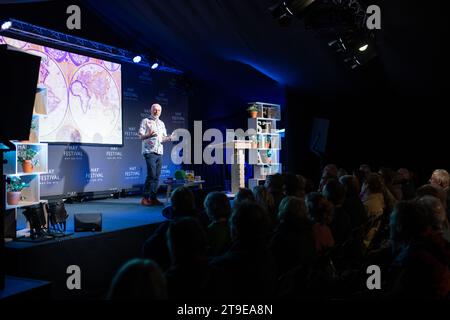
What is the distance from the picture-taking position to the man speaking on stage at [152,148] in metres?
6.27

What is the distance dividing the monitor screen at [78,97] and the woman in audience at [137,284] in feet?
19.3

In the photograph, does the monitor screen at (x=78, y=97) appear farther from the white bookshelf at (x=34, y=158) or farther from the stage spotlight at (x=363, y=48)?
the stage spotlight at (x=363, y=48)

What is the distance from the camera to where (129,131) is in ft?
27.9

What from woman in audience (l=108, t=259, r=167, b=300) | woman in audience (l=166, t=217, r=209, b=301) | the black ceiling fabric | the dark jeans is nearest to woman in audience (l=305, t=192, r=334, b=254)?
woman in audience (l=166, t=217, r=209, b=301)

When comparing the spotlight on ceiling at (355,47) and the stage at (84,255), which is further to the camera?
the spotlight on ceiling at (355,47)

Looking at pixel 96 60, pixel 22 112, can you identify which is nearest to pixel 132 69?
pixel 96 60

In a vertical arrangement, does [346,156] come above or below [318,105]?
below

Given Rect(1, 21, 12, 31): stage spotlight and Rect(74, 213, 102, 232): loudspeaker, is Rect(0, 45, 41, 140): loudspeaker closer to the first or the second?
Rect(74, 213, 102, 232): loudspeaker

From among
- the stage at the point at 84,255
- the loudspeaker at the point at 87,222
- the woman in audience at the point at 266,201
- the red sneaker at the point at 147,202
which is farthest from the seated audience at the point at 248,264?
the red sneaker at the point at 147,202

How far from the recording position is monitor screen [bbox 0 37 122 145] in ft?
22.2

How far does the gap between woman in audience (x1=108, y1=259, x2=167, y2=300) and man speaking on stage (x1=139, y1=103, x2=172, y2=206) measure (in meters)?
5.06

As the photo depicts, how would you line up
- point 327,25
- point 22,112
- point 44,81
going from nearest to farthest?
point 22,112 < point 327,25 < point 44,81

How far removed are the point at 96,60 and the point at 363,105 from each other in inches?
212
